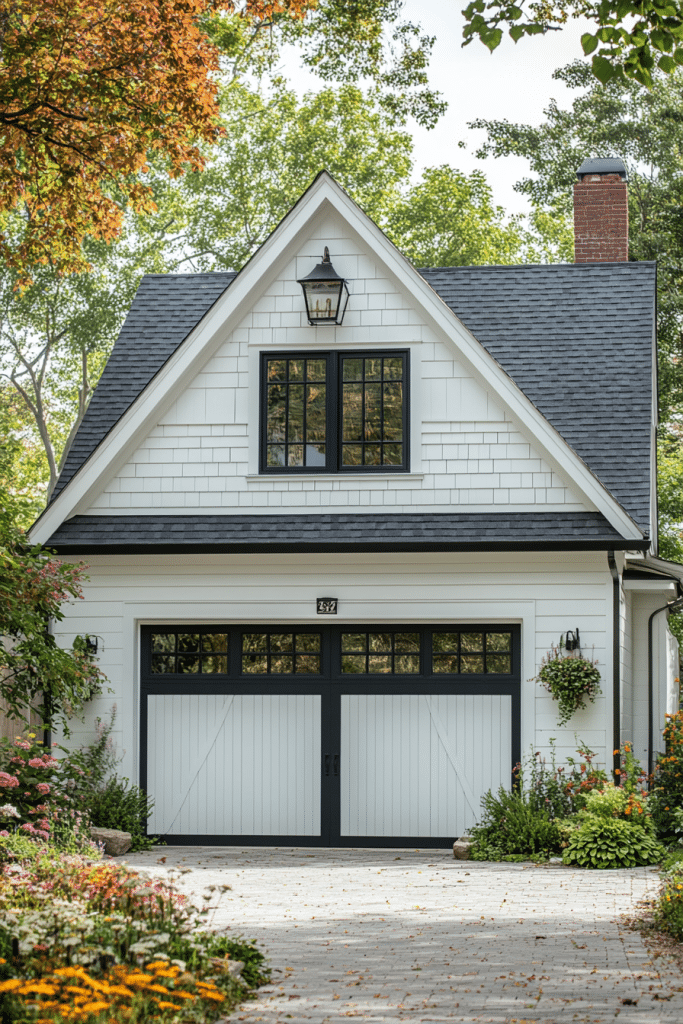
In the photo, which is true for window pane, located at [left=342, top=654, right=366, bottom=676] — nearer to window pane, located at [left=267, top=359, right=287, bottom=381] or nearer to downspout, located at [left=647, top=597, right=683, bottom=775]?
window pane, located at [left=267, top=359, right=287, bottom=381]

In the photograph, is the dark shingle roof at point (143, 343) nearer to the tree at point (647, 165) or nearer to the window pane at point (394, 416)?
the window pane at point (394, 416)

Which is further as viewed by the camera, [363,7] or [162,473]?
[363,7]

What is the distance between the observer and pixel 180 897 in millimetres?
6969

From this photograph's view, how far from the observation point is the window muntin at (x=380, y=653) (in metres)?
13.6

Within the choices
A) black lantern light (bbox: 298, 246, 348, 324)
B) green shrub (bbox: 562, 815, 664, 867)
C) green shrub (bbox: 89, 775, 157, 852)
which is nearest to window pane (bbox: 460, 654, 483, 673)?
green shrub (bbox: 562, 815, 664, 867)

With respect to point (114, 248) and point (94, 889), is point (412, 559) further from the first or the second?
point (114, 248)

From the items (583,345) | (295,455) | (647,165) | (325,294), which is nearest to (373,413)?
(295,455)

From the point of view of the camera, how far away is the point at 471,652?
1350 cm

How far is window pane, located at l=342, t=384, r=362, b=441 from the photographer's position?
13.9m

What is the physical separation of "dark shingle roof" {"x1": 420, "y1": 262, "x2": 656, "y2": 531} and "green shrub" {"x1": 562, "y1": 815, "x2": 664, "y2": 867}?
136 inches

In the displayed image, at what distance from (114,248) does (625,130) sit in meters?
13.8

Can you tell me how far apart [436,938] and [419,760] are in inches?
206

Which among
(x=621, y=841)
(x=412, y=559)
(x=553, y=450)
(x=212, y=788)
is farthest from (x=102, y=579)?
(x=621, y=841)

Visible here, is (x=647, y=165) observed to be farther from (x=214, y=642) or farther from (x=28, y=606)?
(x=28, y=606)
